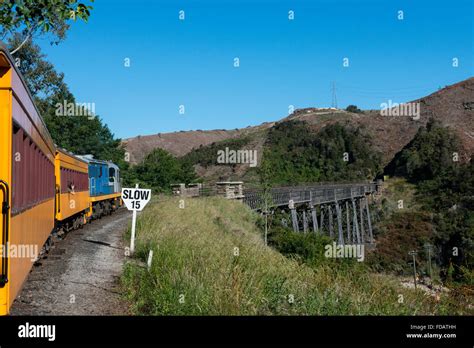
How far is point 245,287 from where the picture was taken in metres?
7.66

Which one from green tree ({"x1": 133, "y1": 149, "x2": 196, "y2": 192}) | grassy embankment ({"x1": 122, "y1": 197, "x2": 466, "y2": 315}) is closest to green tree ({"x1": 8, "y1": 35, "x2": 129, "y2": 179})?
green tree ({"x1": 133, "y1": 149, "x2": 196, "y2": 192})

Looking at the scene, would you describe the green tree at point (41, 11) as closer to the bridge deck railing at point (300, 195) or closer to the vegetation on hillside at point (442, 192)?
the bridge deck railing at point (300, 195)

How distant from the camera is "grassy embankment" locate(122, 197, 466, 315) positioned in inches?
282

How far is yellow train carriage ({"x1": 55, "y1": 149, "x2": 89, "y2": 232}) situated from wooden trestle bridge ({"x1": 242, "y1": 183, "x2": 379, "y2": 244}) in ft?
29.6

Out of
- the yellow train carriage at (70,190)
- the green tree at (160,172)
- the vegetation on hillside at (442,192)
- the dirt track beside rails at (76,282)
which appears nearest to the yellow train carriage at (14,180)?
the dirt track beside rails at (76,282)

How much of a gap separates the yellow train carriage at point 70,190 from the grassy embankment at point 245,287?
319 centimetres

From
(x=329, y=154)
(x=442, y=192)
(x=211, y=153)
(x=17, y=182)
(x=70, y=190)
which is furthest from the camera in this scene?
(x=211, y=153)

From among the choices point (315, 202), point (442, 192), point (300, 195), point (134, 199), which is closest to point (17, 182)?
point (134, 199)

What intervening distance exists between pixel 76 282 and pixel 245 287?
3315 mm

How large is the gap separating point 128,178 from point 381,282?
1514 inches

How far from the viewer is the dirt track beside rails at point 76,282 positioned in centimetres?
766

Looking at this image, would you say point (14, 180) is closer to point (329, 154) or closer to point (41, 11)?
point (41, 11)
